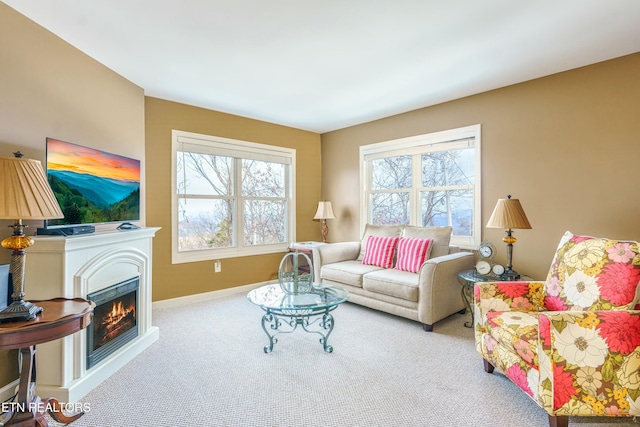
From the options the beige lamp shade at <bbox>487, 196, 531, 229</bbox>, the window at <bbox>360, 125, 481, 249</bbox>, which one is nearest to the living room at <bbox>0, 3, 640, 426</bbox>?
the window at <bbox>360, 125, 481, 249</bbox>

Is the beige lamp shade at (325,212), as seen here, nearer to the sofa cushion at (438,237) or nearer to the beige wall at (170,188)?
the beige wall at (170,188)

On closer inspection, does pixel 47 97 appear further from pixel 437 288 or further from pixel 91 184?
pixel 437 288

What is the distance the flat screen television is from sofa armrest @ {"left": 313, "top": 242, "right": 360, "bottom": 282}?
2.10 metres

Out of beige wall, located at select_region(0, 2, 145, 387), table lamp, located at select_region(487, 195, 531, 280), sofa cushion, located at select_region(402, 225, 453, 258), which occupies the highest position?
beige wall, located at select_region(0, 2, 145, 387)

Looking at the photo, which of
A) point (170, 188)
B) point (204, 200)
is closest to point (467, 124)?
point (204, 200)

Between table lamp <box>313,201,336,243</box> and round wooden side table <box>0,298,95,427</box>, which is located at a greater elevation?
table lamp <box>313,201,336,243</box>

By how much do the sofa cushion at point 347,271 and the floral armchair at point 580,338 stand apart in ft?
4.92

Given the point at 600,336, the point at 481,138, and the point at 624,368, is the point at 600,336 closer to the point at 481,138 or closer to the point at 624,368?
the point at 624,368

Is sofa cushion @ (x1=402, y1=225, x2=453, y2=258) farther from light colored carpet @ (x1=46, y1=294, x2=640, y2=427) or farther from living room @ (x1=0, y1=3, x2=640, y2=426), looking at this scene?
light colored carpet @ (x1=46, y1=294, x2=640, y2=427)

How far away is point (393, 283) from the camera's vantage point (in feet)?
10.1

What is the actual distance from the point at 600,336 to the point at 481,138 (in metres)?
2.43

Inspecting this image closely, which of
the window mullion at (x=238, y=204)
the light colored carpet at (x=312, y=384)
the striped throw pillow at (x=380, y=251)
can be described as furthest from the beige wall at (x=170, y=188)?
the striped throw pillow at (x=380, y=251)

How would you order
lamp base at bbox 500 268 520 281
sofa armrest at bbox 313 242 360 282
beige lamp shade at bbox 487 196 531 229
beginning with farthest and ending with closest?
sofa armrest at bbox 313 242 360 282 < lamp base at bbox 500 268 520 281 < beige lamp shade at bbox 487 196 531 229

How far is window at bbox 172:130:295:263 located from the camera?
12.5 ft
